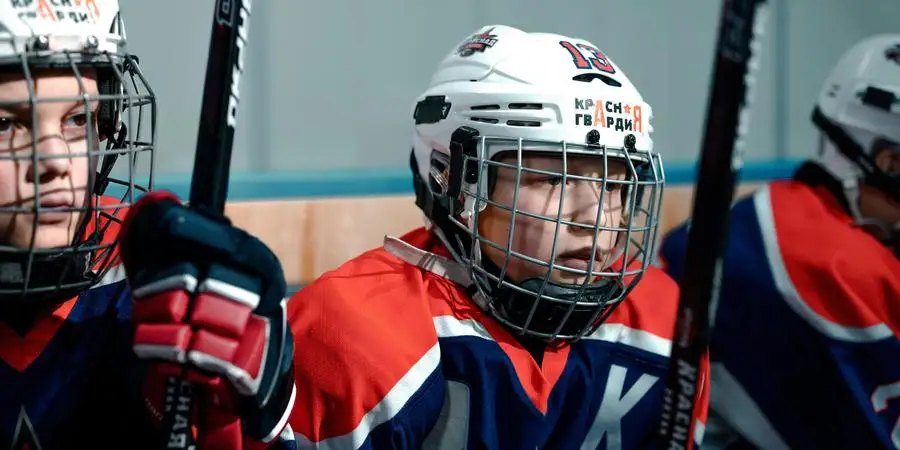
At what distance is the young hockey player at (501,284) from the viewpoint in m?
1.20

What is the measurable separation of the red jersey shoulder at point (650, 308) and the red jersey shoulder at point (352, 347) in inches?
12.6

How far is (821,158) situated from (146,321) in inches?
55.0

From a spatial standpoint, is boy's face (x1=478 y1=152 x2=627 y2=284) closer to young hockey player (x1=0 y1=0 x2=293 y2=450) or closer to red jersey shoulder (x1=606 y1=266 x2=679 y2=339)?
red jersey shoulder (x1=606 y1=266 x2=679 y2=339)

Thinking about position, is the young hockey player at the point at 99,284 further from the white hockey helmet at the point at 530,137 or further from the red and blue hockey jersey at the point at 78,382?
the white hockey helmet at the point at 530,137

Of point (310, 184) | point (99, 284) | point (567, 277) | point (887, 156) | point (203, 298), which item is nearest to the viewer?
point (203, 298)

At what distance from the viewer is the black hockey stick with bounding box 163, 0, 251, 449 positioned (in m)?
0.98

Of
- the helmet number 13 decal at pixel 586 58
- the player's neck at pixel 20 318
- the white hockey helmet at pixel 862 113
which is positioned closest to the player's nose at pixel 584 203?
the helmet number 13 decal at pixel 586 58

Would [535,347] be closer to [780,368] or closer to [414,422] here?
[414,422]

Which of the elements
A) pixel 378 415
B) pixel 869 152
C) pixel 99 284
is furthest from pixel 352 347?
pixel 869 152

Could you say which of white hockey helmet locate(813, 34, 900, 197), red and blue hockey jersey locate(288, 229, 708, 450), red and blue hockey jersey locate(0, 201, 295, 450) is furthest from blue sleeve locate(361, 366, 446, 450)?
white hockey helmet locate(813, 34, 900, 197)

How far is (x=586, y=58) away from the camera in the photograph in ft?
4.32

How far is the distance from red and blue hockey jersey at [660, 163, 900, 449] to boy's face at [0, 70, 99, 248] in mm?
1163

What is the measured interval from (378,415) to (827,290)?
0.88 meters

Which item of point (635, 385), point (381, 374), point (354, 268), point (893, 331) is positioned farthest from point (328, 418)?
point (893, 331)
